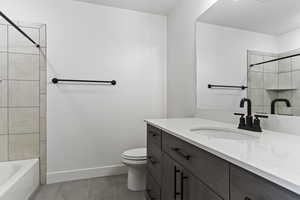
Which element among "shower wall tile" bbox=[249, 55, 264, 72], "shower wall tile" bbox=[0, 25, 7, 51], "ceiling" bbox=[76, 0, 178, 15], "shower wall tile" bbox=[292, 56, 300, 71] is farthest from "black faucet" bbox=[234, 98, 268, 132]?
"shower wall tile" bbox=[0, 25, 7, 51]

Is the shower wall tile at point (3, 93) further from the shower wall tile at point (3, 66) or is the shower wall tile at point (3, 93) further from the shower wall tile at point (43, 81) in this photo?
the shower wall tile at point (43, 81)

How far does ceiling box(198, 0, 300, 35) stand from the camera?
0.99 meters

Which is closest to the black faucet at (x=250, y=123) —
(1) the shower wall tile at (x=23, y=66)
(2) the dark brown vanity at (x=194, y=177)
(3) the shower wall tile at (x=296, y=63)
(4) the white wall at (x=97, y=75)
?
(3) the shower wall tile at (x=296, y=63)

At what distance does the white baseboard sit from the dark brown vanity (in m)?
0.83

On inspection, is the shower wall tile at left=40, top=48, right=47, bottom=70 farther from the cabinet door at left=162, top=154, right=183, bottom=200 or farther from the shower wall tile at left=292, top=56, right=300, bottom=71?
the shower wall tile at left=292, top=56, right=300, bottom=71

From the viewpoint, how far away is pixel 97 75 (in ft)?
7.31

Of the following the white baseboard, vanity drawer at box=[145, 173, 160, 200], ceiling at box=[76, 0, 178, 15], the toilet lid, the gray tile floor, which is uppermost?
ceiling at box=[76, 0, 178, 15]

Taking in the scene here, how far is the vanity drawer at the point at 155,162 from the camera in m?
1.35

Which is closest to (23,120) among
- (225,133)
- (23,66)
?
(23,66)

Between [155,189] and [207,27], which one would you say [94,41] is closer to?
[207,27]

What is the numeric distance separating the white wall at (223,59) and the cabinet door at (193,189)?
0.78m

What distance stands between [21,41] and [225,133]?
2328 millimetres

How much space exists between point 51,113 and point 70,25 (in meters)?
1.11

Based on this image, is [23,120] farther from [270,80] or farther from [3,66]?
[270,80]
